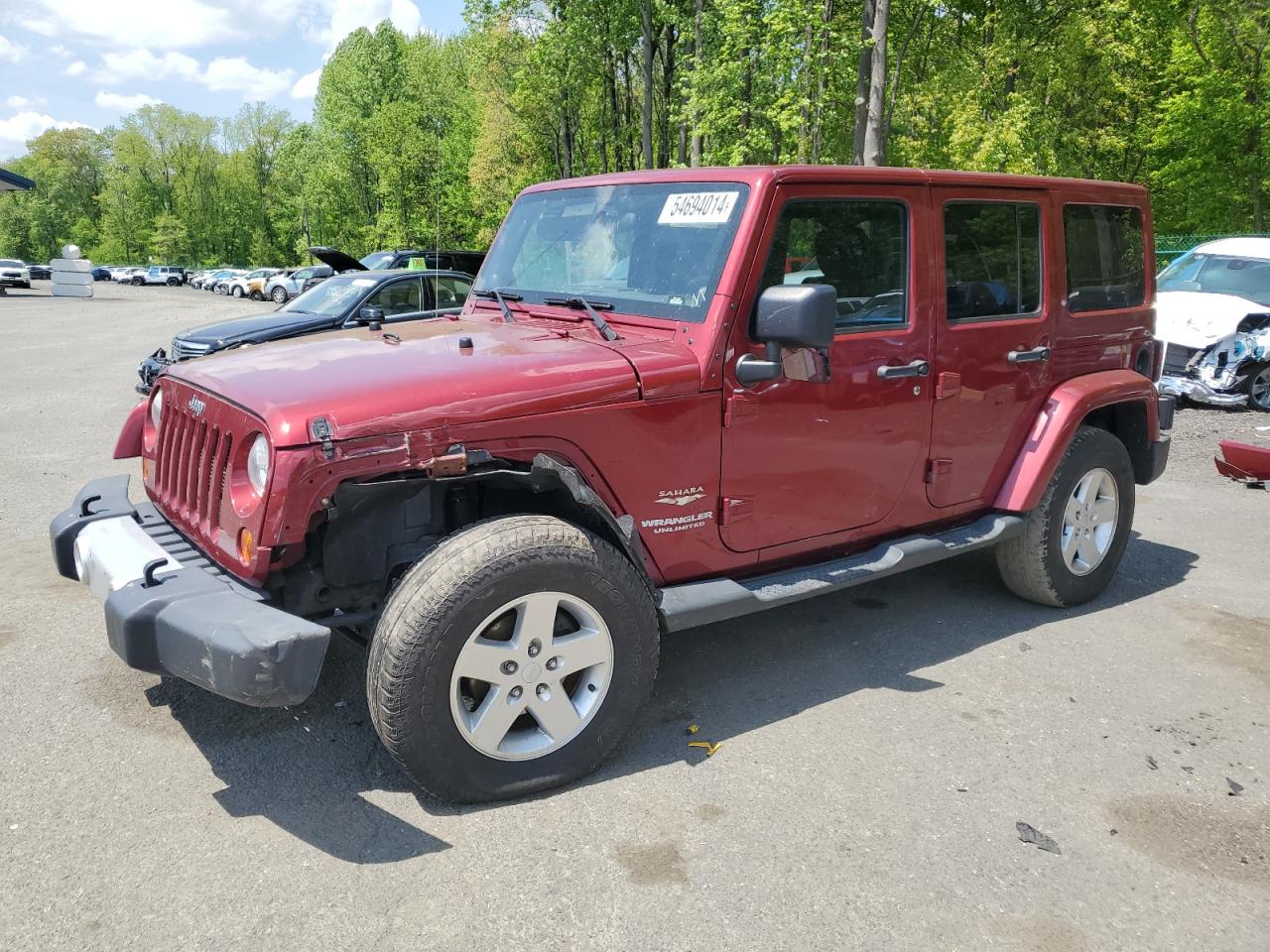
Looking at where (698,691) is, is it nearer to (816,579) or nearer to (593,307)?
(816,579)

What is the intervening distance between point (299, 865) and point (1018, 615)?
359cm

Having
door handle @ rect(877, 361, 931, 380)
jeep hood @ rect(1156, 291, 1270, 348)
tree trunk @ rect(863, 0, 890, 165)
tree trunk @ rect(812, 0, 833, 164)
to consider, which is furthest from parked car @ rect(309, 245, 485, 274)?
door handle @ rect(877, 361, 931, 380)

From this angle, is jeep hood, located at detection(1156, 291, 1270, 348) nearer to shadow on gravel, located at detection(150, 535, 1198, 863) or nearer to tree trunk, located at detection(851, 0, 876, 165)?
tree trunk, located at detection(851, 0, 876, 165)

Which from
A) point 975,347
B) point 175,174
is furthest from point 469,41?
point 175,174

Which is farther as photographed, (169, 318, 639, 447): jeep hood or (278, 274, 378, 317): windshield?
(278, 274, 378, 317): windshield

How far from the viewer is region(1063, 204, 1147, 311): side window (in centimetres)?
464

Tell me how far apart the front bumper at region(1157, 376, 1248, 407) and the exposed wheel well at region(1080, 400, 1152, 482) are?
22.0ft

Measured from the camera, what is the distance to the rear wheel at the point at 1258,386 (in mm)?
10946

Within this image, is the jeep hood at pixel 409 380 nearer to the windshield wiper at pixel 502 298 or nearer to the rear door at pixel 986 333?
the windshield wiper at pixel 502 298

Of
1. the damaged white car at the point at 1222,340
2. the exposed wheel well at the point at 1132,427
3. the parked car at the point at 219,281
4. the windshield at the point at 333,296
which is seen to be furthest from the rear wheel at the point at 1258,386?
the parked car at the point at 219,281

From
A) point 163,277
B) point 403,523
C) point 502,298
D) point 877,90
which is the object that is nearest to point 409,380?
point 403,523

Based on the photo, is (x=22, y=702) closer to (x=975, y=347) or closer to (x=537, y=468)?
(x=537, y=468)

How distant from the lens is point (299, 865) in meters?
2.78

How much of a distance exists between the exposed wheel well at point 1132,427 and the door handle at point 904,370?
1.48 meters
